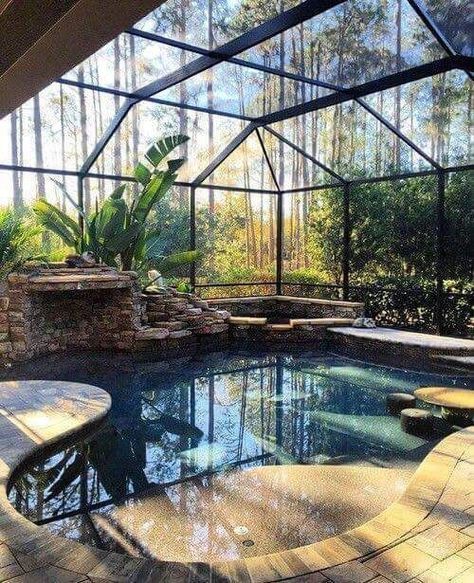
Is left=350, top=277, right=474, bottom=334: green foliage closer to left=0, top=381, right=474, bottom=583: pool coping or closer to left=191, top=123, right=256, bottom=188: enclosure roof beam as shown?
left=191, top=123, right=256, bottom=188: enclosure roof beam

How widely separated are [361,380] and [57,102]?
945cm

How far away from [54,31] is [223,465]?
3536 millimetres

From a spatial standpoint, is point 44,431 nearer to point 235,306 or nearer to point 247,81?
point 247,81

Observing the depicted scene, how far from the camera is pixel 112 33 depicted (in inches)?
73.0

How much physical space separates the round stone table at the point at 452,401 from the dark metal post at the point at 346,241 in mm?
5164

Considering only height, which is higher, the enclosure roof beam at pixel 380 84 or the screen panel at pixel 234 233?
the enclosure roof beam at pixel 380 84

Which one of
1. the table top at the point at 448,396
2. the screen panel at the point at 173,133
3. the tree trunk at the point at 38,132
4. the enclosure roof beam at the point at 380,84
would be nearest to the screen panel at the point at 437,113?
the enclosure roof beam at the point at 380,84

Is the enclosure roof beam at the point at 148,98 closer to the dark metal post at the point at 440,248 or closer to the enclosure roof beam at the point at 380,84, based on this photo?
the enclosure roof beam at the point at 380,84

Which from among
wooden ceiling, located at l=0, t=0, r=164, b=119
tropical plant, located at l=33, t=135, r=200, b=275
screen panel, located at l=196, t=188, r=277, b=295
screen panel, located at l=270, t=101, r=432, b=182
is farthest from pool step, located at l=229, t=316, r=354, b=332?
wooden ceiling, located at l=0, t=0, r=164, b=119

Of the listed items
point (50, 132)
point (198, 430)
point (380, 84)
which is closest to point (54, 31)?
point (198, 430)

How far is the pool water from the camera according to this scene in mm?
3178

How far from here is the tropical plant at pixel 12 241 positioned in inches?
295

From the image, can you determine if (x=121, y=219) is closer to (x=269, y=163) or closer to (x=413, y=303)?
(x=269, y=163)

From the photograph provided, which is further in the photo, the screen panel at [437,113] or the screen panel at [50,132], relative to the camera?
the screen panel at [50,132]
